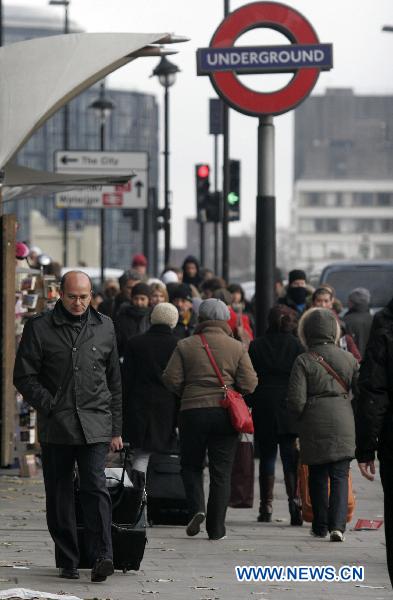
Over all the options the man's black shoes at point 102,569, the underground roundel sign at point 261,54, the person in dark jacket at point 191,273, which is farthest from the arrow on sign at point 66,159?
the man's black shoes at point 102,569

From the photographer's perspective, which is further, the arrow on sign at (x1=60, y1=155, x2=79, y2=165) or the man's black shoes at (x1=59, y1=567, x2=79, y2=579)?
the arrow on sign at (x1=60, y1=155, x2=79, y2=165)

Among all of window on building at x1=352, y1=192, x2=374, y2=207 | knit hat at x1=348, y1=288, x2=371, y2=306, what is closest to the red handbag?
knit hat at x1=348, y1=288, x2=371, y2=306

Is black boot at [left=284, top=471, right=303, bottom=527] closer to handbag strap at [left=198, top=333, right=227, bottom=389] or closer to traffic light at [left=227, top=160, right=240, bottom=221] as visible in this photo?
handbag strap at [left=198, top=333, right=227, bottom=389]

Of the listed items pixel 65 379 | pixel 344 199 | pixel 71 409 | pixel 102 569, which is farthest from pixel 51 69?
pixel 344 199

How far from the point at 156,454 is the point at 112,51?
362 centimetres

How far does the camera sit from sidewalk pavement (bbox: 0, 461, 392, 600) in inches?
326

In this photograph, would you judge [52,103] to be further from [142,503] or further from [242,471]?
[142,503]

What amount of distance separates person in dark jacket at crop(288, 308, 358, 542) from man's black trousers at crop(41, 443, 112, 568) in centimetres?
265

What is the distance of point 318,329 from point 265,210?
13.1 feet

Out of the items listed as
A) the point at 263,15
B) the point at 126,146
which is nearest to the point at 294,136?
the point at 126,146

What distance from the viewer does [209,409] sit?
10.9 m

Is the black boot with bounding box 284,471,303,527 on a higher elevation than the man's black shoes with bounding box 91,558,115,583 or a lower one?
lower

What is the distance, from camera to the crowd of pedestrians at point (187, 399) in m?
8.59

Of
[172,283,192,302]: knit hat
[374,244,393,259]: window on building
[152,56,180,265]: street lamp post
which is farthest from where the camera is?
[374,244,393,259]: window on building
